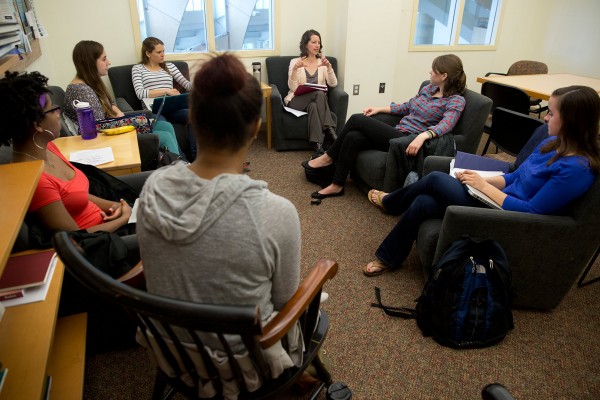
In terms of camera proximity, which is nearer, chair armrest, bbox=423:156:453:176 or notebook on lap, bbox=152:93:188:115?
chair armrest, bbox=423:156:453:176

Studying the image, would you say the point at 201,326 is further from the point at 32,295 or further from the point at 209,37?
the point at 209,37

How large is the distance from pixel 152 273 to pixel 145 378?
0.90 m

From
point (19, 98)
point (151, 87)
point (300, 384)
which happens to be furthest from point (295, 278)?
point (151, 87)

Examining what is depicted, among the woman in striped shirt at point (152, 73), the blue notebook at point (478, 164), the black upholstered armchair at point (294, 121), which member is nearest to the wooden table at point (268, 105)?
the black upholstered armchair at point (294, 121)

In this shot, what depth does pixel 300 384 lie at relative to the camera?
4.86 feet

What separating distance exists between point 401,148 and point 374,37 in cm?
196

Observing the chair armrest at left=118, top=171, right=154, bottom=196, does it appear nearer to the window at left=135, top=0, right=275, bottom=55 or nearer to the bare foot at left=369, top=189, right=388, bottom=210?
the bare foot at left=369, top=189, right=388, bottom=210

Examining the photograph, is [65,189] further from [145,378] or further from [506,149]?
[506,149]

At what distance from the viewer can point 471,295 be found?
167cm

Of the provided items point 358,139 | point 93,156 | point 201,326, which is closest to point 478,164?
point 358,139

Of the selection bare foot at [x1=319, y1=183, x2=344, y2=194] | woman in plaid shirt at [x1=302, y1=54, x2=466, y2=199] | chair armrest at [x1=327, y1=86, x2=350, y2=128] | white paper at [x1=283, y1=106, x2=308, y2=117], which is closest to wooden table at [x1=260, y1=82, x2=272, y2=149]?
white paper at [x1=283, y1=106, x2=308, y2=117]

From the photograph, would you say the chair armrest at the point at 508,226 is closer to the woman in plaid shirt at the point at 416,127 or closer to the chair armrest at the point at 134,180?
the woman in plaid shirt at the point at 416,127

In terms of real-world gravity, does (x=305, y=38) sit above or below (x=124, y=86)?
above

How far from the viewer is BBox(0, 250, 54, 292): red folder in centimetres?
120
